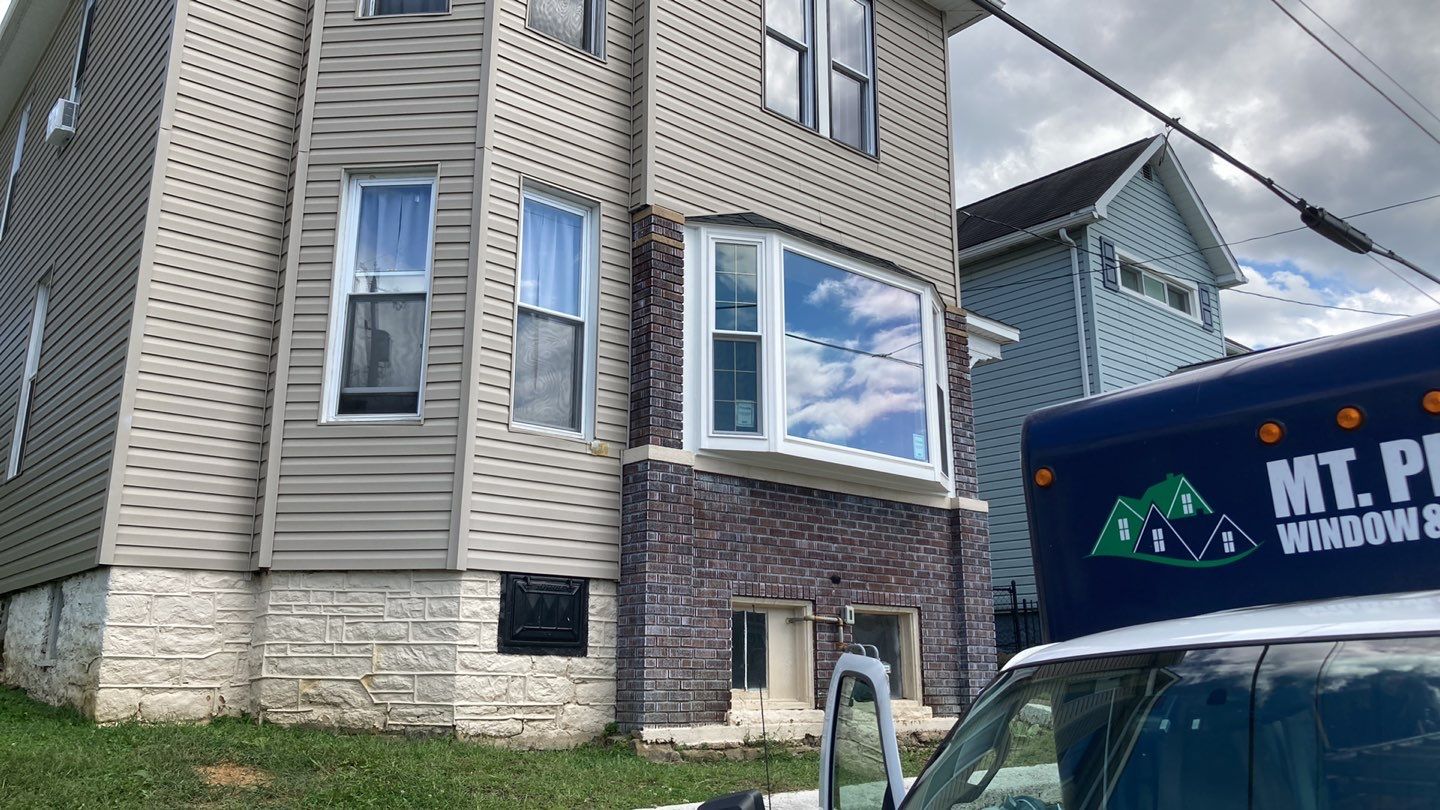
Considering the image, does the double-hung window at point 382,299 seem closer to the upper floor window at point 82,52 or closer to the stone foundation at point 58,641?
the stone foundation at point 58,641

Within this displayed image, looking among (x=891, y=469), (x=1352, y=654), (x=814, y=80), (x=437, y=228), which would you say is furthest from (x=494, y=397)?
(x=1352, y=654)

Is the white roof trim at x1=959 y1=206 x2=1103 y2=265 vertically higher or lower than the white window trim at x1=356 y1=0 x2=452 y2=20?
higher

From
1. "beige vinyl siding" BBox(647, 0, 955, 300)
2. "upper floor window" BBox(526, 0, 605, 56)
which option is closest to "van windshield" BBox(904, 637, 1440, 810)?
"beige vinyl siding" BBox(647, 0, 955, 300)

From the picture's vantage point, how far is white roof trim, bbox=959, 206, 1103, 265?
17.3 metres

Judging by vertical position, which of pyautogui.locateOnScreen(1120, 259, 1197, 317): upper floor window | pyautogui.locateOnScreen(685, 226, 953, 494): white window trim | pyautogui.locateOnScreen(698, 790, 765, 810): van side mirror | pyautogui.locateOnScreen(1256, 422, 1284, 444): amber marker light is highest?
pyautogui.locateOnScreen(1120, 259, 1197, 317): upper floor window

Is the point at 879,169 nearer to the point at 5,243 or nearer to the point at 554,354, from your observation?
the point at 554,354

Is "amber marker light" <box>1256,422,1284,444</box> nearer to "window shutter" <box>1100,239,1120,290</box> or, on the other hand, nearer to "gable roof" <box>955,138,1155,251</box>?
"gable roof" <box>955,138,1155,251</box>

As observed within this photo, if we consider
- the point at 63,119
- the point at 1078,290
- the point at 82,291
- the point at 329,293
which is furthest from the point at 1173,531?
the point at 1078,290

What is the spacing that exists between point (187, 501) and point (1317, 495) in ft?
25.0

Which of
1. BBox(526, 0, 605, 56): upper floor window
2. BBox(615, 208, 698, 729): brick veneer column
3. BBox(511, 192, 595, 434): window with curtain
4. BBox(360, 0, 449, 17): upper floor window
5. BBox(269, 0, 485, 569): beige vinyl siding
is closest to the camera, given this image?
BBox(269, 0, 485, 569): beige vinyl siding

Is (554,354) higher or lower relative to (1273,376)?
higher

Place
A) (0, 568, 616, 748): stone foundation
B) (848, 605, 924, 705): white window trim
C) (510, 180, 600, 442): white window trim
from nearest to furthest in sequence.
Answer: (0, 568, 616, 748): stone foundation → (510, 180, 600, 442): white window trim → (848, 605, 924, 705): white window trim

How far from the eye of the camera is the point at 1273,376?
12.0 feet

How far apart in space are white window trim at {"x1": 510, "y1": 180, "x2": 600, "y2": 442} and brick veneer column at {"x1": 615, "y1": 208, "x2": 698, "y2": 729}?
35 cm
